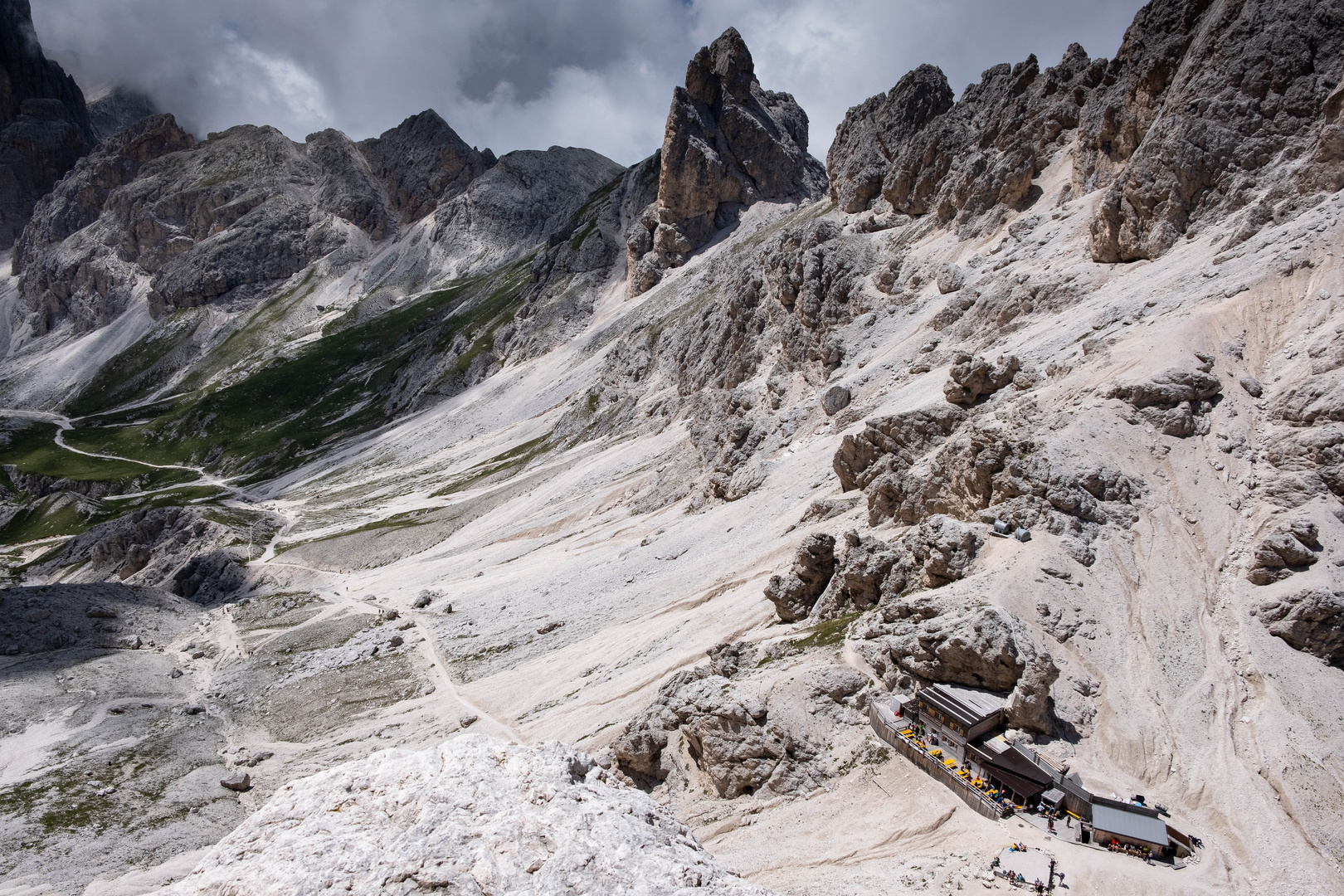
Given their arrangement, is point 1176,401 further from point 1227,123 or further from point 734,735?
point 1227,123

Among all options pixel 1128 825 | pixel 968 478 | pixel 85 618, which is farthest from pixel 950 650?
pixel 85 618

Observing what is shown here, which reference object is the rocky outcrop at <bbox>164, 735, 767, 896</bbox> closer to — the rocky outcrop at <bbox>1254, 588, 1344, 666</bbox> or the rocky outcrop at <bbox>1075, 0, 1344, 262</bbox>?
the rocky outcrop at <bbox>1254, 588, 1344, 666</bbox>

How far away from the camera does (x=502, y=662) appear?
51844 millimetres

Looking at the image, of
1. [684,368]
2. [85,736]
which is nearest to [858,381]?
[684,368]

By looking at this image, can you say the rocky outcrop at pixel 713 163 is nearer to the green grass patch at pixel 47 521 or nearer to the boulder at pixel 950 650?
the green grass patch at pixel 47 521

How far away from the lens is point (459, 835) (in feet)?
36.8

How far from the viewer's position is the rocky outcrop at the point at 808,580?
39688 mm

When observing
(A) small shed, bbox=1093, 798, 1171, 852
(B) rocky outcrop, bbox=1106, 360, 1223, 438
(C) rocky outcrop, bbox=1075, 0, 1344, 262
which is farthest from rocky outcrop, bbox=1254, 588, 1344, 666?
(C) rocky outcrop, bbox=1075, 0, 1344, 262

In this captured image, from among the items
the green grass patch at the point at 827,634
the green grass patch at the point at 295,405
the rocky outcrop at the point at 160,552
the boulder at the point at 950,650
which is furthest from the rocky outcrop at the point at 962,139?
the green grass patch at the point at 295,405

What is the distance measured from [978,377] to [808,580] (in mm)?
19007

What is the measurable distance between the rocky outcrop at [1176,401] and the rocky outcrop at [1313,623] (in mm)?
10182

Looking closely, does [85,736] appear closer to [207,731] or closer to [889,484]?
[207,731]

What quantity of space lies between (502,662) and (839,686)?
29.7m

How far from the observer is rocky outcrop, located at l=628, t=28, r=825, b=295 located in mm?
148750
